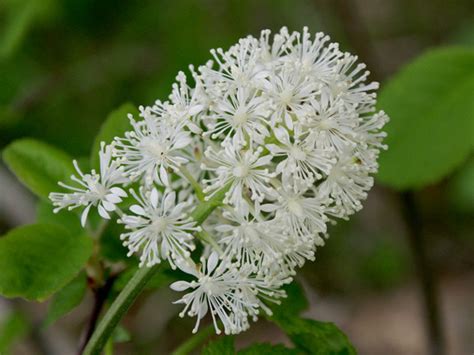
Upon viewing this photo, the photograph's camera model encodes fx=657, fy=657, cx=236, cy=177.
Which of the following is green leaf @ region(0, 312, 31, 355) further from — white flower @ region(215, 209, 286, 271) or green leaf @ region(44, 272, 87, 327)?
white flower @ region(215, 209, 286, 271)

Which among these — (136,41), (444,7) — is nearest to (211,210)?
(136,41)

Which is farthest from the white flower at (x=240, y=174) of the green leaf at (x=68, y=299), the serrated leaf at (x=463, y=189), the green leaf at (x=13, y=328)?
the serrated leaf at (x=463, y=189)

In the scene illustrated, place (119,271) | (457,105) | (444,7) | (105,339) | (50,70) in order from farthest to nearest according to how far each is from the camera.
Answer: (444,7), (50,70), (457,105), (119,271), (105,339)

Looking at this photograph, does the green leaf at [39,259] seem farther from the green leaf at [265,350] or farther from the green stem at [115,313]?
the green leaf at [265,350]

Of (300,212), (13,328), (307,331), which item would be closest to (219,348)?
(307,331)

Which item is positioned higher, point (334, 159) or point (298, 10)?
point (298, 10)

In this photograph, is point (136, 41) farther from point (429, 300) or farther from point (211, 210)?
point (211, 210)

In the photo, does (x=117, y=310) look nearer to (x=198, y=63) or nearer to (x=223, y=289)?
(x=223, y=289)

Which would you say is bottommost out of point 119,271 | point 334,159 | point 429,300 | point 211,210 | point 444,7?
point 119,271
